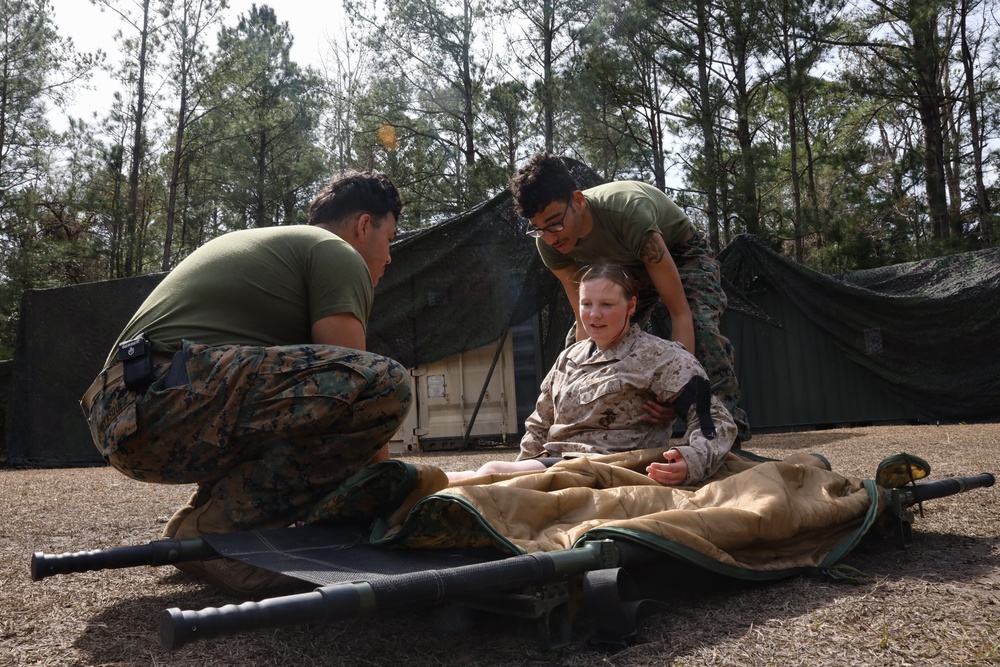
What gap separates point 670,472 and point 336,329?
40.3 inches

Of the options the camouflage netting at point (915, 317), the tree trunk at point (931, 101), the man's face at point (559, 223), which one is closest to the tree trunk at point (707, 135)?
the tree trunk at point (931, 101)

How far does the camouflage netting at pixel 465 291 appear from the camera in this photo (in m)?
7.55

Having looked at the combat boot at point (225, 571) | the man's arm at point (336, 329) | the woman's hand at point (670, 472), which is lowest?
the combat boot at point (225, 571)

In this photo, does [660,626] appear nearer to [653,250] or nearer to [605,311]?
[605,311]

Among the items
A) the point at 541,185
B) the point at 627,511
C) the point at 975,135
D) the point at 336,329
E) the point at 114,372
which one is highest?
the point at 975,135

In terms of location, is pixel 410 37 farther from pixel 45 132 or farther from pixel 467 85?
pixel 45 132

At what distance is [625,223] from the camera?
Answer: 3248mm

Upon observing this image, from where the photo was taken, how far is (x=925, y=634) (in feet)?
5.10

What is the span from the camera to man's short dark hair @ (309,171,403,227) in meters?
2.68

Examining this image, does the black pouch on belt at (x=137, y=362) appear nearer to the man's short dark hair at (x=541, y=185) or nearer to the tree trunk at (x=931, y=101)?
the man's short dark hair at (x=541, y=185)

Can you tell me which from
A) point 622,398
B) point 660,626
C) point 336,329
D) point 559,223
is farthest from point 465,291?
point 660,626

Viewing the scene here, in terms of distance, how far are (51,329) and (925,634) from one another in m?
8.77

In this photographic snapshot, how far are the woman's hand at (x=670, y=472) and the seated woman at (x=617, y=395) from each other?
89mm

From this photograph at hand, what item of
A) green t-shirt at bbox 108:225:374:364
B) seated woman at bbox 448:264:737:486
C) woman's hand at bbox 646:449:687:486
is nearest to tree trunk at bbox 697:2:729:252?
seated woman at bbox 448:264:737:486
